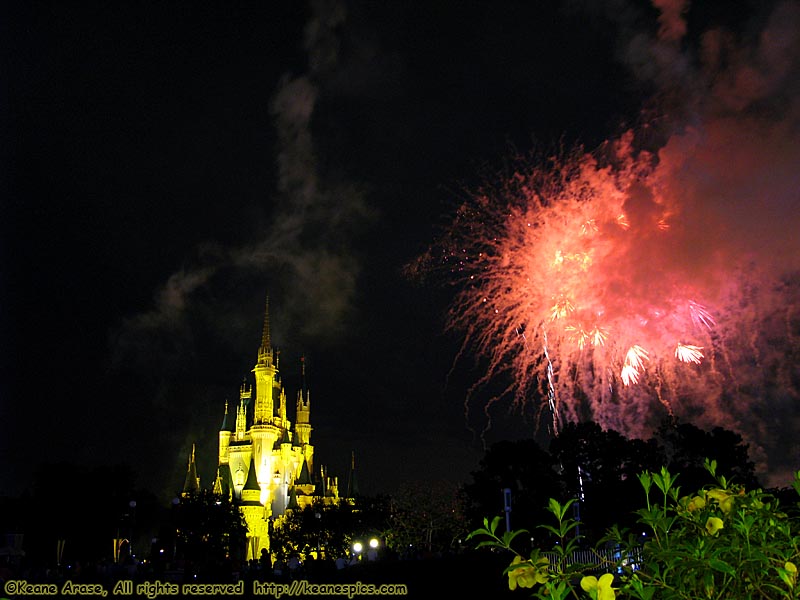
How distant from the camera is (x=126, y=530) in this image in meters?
65.9

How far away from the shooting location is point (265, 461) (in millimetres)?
102625

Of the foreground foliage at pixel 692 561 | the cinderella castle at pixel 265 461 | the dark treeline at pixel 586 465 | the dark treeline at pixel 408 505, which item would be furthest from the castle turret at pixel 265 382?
the foreground foliage at pixel 692 561

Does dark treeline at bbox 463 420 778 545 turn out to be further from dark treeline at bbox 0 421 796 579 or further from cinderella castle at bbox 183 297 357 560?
cinderella castle at bbox 183 297 357 560

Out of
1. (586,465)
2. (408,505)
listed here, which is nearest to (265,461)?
(408,505)

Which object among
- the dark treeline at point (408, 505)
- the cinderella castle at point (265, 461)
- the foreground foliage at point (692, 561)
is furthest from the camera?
the cinderella castle at point (265, 461)

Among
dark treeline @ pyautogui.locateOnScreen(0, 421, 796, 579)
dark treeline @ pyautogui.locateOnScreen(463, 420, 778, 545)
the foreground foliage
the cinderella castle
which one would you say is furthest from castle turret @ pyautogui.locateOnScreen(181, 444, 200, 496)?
the foreground foliage

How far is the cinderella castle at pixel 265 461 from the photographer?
9562 centimetres

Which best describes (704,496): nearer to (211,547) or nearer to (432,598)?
(432,598)

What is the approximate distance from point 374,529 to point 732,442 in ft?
124

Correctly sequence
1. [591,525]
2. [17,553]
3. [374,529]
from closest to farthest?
[17,553] → [591,525] → [374,529]

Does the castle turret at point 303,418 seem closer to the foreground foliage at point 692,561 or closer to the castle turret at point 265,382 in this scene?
the castle turret at point 265,382

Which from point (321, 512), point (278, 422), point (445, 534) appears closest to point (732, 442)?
point (445, 534)

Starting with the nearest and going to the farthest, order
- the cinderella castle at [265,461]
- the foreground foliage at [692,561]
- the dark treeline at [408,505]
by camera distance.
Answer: the foreground foliage at [692,561], the dark treeline at [408,505], the cinderella castle at [265,461]

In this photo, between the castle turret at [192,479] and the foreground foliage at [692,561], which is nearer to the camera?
the foreground foliage at [692,561]
